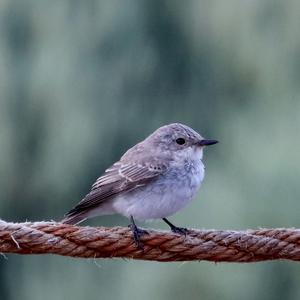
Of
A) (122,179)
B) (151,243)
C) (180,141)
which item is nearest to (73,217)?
(122,179)

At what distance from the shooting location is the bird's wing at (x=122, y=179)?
508cm

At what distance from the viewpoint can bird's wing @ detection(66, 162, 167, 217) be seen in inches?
200

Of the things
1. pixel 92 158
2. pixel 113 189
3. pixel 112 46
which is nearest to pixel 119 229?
pixel 113 189

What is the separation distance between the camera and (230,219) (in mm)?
7957

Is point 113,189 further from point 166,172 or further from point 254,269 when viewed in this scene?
point 254,269

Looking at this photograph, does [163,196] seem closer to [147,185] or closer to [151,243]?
[147,185]

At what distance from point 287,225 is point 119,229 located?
4267mm

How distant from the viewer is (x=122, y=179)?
17.2 feet

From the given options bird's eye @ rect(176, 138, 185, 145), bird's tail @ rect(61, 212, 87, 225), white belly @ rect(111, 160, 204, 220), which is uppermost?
bird's eye @ rect(176, 138, 185, 145)

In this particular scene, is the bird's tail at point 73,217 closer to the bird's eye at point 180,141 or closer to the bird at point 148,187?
the bird at point 148,187

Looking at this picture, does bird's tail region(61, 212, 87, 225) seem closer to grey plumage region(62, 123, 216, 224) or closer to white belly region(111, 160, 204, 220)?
grey plumage region(62, 123, 216, 224)

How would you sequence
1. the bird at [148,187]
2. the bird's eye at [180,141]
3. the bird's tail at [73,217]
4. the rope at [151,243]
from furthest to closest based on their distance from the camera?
the bird's eye at [180,141], the bird at [148,187], the bird's tail at [73,217], the rope at [151,243]

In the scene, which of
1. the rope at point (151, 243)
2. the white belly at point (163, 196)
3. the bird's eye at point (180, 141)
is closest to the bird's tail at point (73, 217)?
the white belly at point (163, 196)

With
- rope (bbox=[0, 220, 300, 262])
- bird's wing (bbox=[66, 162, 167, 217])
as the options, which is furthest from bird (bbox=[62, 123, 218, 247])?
rope (bbox=[0, 220, 300, 262])
